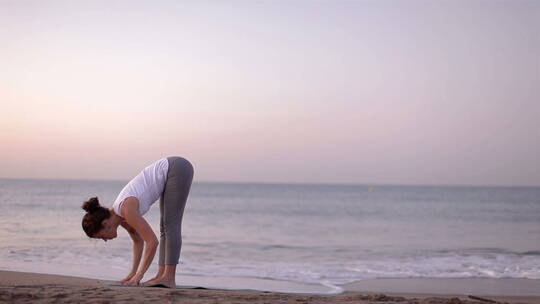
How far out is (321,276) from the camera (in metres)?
7.71

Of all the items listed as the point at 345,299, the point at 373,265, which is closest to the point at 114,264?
the point at 373,265

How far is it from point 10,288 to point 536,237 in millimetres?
14088

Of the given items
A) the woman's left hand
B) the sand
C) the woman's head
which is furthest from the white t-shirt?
the sand

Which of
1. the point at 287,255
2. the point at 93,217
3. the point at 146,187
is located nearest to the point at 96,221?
the point at 93,217

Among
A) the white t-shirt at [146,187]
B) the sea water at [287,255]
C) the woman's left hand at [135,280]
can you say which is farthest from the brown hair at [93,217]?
the sea water at [287,255]

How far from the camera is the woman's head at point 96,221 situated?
427 centimetres

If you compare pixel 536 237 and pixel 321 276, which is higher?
pixel 536 237

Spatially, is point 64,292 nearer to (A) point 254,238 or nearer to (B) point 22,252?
(B) point 22,252

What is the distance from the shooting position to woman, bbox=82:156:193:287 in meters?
4.41

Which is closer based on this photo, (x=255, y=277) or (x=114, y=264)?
(x=255, y=277)

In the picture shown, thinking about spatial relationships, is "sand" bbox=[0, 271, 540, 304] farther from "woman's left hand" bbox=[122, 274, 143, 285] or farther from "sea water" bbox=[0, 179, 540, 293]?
"sea water" bbox=[0, 179, 540, 293]

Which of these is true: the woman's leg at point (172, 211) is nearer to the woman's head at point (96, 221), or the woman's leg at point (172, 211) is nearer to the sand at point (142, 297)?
the sand at point (142, 297)

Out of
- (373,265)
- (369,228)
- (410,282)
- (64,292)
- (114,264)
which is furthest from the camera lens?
(369,228)

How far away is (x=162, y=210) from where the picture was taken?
472 cm
